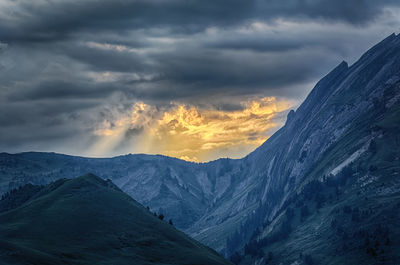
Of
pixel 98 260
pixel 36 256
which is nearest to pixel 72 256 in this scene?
pixel 98 260

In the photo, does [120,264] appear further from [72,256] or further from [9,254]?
[9,254]

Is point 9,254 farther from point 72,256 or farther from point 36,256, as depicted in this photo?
→ point 72,256

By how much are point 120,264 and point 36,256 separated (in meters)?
39.4

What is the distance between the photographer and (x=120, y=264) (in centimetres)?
19788

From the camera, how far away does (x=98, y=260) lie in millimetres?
197875

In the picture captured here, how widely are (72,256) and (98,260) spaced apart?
10798mm

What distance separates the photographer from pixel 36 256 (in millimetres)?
169750

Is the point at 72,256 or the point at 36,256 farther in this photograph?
the point at 72,256

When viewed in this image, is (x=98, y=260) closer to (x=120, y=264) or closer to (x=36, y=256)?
(x=120, y=264)

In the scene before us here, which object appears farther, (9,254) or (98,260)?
(98,260)

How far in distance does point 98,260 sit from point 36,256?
111 ft

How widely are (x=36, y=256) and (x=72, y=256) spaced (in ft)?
86.8

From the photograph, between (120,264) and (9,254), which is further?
(120,264)

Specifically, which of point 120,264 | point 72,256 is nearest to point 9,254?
point 72,256
